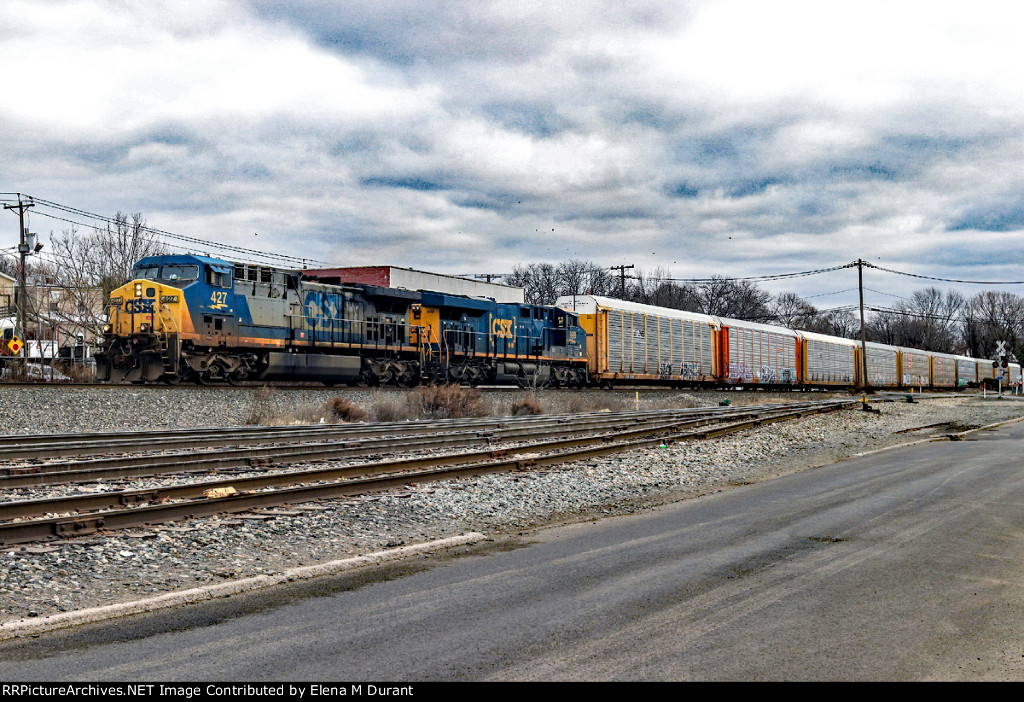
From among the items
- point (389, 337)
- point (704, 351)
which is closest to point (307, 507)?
point (389, 337)

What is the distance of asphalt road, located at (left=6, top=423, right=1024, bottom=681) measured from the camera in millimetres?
4422

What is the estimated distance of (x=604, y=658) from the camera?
4.54m

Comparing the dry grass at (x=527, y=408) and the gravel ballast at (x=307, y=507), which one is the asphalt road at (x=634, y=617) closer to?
the gravel ballast at (x=307, y=507)

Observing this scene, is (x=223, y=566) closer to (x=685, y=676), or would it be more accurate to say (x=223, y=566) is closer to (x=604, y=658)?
(x=604, y=658)

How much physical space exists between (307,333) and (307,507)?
17.2 m

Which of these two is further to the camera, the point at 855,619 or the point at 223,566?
the point at 223,566

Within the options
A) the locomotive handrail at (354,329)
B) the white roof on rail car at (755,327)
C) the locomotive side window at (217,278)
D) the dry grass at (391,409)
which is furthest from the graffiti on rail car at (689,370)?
the locomotive side window at (217,278)

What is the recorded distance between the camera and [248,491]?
9992 millimetres

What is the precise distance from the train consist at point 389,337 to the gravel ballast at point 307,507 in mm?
2319

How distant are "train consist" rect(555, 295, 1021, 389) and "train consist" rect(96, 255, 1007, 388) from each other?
0.07 m

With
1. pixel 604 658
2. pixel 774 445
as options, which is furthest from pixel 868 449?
pixel 604 658

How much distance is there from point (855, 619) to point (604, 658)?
1810 millimetres

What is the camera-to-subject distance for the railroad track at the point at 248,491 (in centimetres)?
772

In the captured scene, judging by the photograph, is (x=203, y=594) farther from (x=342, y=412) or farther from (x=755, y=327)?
(x=755, y=327)
